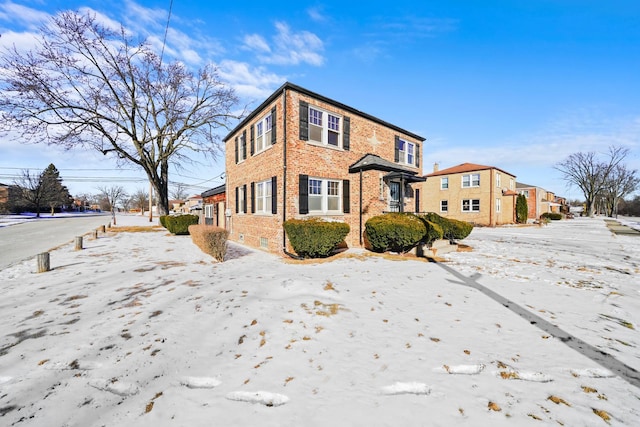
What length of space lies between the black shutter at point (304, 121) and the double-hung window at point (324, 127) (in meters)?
0.42

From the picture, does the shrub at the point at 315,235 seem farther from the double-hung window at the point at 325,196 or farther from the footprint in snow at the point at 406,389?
the footprint in snow at the point at 406,389

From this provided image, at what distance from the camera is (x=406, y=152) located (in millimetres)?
15781

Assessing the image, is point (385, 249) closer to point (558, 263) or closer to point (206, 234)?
point (558, 263)

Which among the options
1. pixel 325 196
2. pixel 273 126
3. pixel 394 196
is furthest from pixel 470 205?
pixel 273 126

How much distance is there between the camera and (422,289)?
5.69 metres

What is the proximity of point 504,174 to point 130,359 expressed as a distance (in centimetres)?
3565

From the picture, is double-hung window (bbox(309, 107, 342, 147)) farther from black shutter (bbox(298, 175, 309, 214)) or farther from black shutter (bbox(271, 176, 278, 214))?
black shutter (bbox(271, 176, 278, 214))

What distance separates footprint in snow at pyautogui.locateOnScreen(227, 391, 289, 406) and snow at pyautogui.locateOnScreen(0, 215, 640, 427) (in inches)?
0.6

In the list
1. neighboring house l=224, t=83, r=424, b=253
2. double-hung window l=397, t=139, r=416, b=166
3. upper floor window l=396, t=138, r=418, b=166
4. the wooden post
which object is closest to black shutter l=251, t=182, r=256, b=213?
neighboring house l=224, t=83, r=424, b=253

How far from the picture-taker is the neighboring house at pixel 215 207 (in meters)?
18.3

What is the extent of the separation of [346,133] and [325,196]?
333 cm

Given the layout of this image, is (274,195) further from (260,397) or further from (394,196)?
(260,397)

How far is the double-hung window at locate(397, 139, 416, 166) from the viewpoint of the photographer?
15.4 m

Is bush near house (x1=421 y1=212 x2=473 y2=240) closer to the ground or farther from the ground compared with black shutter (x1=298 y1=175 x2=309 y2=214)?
closer to the ground
